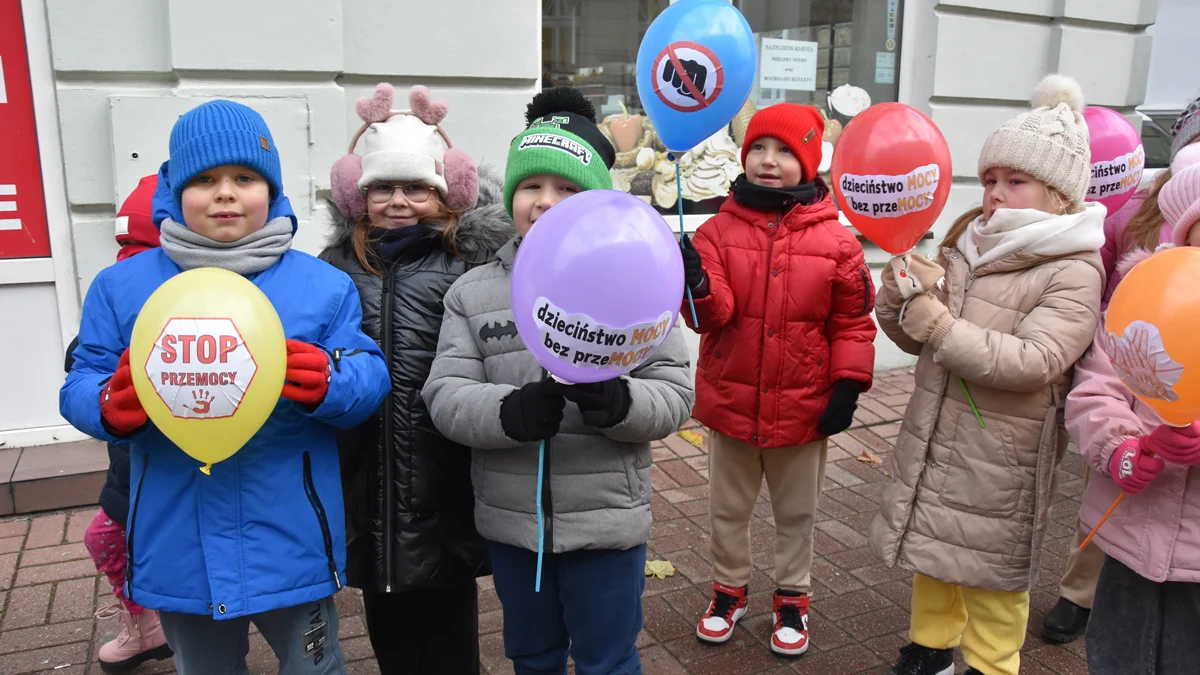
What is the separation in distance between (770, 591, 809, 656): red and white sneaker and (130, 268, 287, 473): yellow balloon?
1980 millimetres

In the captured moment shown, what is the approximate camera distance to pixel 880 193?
246 centimetres

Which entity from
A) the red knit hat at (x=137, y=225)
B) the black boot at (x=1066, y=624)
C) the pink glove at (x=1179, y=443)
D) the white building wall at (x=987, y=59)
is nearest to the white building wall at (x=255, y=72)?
the red knit hat at (x=137, y=225)

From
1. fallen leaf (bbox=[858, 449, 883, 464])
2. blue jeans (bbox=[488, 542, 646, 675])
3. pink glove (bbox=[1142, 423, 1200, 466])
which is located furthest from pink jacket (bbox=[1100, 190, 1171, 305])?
blue jeans (bbox=[488, 542, 646, 675])

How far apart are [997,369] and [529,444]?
132 centimetres

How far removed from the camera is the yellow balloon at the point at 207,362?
1680 mm

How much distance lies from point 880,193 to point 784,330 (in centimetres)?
63

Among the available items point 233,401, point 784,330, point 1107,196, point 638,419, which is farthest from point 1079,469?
point 233,401

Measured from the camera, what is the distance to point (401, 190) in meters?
2.34

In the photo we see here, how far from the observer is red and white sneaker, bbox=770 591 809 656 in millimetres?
2959

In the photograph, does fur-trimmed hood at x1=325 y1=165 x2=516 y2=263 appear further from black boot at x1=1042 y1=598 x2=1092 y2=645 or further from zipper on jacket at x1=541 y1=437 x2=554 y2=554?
black boot at x1=1042 y1=598 x2=1092 y2=645

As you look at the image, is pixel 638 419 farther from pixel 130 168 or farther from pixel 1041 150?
pixel 130 168

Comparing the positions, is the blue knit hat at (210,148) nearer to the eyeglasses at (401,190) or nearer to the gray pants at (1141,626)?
the eyeglasses at (401,190)

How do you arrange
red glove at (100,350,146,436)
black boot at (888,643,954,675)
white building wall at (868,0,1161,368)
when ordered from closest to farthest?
red glove at (100,350,146,436) < black boot at (888,643,954,675) < white building wall at (868,0,1161,368)

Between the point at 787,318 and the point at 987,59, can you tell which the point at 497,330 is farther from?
the point at 987,59
